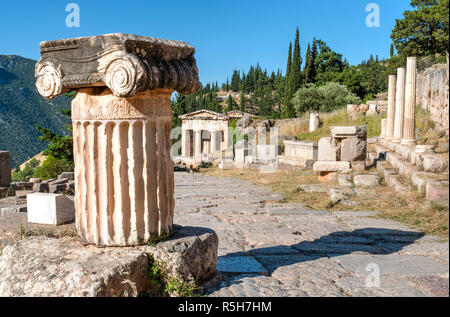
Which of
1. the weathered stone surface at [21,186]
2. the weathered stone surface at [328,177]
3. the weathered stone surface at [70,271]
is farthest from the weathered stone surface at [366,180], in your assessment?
the weathered stone surface at [21,186]

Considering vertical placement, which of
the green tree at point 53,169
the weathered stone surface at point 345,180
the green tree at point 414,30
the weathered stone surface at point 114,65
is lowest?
the green tree at point 53,169

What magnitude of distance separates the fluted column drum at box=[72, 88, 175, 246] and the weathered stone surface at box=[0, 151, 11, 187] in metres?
9.84

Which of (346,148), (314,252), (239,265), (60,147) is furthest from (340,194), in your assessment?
(60,147)

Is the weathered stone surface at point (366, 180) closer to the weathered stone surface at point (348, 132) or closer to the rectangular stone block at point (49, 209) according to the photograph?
the weathered stone surface at point (348, 132)

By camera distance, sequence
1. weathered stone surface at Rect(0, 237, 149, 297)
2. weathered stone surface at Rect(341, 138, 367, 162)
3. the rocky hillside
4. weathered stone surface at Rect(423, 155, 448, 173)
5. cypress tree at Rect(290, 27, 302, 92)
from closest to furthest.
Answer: weathered stone surface at Rect(0, 237, 149, 297) < weathered stone surface at Rect(423, 155, 448, 173) < weathered stone surface at Rect(341, 138, 367, 162) < cypress tree at Rect(290, 27, 302, 92) < the rocky hillside

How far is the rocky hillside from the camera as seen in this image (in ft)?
222

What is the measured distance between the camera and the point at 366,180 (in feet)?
32.3

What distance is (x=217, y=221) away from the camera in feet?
22.7

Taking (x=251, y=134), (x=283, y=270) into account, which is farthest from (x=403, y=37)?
(x=283, y=270)

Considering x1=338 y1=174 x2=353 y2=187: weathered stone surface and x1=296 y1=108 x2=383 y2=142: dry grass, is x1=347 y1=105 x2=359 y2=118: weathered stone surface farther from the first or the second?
x1=338 y1=174 x2=353 y2=187: weathered stone surface

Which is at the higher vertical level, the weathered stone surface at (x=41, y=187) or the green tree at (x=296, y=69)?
the green tree at (x=296, y=69)

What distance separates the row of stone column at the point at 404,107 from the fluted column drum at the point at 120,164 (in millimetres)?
10925

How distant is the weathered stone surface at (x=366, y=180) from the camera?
9719 mm

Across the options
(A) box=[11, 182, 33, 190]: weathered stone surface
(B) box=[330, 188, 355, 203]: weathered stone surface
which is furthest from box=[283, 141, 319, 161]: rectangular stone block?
(A) box=[11, 182, 33, 190]: weathered stone surface
